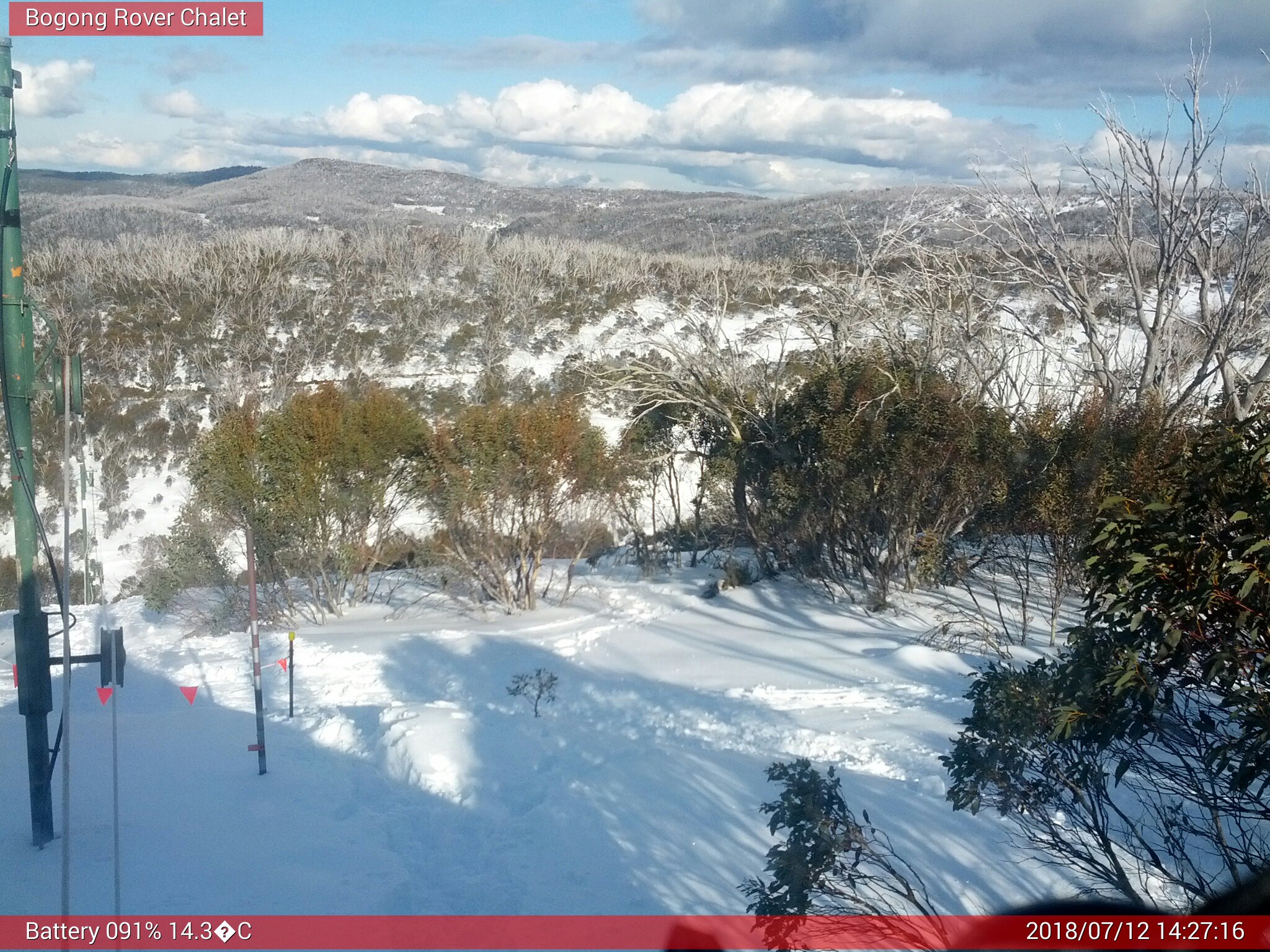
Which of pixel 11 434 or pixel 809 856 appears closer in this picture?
pixel 809 856

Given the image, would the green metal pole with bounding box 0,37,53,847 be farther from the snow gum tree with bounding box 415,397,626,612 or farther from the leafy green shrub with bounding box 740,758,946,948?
the snow gum tree with bounding box 415,397,626,612

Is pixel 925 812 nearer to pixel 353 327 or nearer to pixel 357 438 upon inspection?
pixel 357 438

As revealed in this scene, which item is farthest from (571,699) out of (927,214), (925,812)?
(927,214)

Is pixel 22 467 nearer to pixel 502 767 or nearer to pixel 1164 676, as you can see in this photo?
pixel 502 767

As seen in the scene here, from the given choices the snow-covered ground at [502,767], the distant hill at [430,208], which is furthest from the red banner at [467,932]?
the distant hill at [430,208]

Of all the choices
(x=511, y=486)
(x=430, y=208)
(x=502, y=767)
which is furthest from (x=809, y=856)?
(x=430, y=208)

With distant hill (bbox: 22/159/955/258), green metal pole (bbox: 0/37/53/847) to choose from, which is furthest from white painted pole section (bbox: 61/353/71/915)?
distant hill (bbox: 22/159/955/258)
